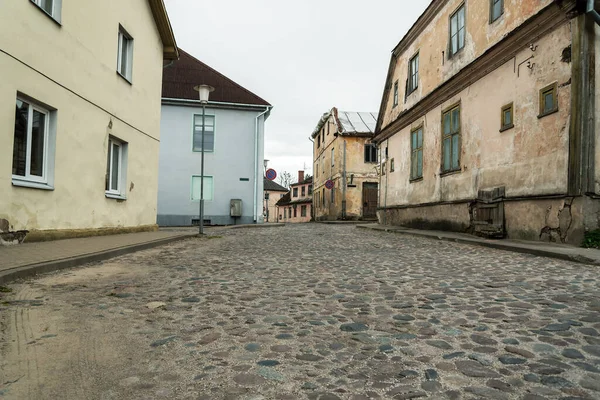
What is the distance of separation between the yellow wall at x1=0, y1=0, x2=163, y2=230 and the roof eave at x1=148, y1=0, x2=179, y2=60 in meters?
0.27

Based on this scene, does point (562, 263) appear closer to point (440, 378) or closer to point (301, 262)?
point (301, 262)

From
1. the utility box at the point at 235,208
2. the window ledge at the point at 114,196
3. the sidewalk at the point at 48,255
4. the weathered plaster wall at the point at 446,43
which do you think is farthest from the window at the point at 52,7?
the utility box at the point at 235,208

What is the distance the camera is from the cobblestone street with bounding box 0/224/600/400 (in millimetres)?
1979

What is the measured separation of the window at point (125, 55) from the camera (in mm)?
10414

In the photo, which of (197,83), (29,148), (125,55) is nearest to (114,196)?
(29,148)

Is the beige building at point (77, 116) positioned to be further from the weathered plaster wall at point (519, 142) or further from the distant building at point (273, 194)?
the distant building at point (273, 194)

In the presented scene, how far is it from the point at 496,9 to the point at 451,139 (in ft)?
11.6

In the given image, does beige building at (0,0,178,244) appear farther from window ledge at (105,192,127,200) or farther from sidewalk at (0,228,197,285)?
sidewalk at (0,228,197,285)

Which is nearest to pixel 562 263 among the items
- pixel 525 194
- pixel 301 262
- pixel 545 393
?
pixel 525 194

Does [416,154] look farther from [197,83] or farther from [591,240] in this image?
[197,83]

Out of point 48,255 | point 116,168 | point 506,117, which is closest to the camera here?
point 48,255

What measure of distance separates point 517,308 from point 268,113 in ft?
60.2

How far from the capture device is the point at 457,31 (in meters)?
12.0

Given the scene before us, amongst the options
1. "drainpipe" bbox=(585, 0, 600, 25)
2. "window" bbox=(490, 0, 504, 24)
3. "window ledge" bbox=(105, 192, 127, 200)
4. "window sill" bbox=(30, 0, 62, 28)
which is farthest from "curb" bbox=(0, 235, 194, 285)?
"window" bbox=(490, 0, 504, 24)
